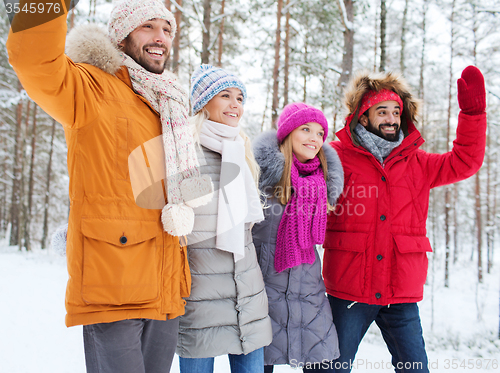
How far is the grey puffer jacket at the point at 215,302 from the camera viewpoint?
6.26ft

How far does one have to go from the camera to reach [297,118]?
2.58 metres

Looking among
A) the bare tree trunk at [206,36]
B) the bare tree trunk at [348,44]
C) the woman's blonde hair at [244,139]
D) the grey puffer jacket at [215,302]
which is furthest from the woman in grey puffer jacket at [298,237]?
the bare tree trunk at [206,36]

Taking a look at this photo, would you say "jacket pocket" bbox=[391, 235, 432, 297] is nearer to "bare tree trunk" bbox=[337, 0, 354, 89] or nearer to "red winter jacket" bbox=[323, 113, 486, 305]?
"red winter jacket" bbox=[323, 113, 486, 305]

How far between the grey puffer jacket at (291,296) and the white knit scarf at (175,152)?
829 mm

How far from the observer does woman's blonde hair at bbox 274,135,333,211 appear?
244cm

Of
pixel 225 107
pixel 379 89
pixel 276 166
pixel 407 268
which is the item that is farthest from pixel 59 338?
pixel 379 89

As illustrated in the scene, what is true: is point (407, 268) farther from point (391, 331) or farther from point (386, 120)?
point (386, 120)

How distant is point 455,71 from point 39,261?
14.5 metres

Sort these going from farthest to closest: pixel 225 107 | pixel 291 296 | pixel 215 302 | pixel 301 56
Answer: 1. pixel 301 56
2. pixel 291 296
3. pixel 225 107
4. pixel 215 302

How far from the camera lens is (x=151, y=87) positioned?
170 cm

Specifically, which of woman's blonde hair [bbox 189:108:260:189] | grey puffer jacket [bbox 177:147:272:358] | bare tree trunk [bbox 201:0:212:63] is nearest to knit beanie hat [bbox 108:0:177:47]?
woman's blonde hair [bbox 189:108:260:189]

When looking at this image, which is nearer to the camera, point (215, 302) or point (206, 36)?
point (215, 302)

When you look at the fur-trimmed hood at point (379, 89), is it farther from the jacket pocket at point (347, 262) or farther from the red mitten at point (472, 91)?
the jacket pocket at point (347, 262)

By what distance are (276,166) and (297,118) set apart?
0.45 m
